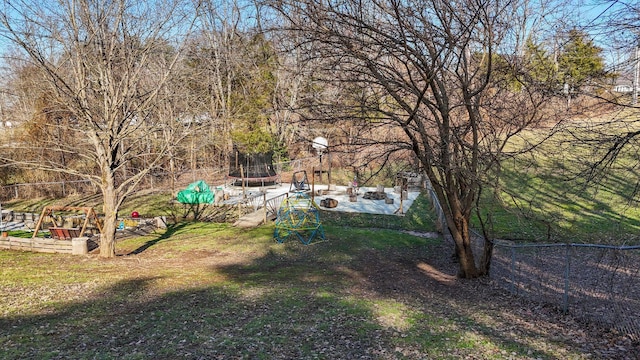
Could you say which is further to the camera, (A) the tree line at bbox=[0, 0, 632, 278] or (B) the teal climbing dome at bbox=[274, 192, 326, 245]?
(B) the teal climbing dome at bbox=[274, 192, 326, 245]

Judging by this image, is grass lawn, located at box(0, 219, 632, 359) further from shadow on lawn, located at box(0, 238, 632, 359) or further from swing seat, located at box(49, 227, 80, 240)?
swing seat, located at box(49, 227, 80, 240)

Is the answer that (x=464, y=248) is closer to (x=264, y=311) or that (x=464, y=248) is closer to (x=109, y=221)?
(x=264, y=311)

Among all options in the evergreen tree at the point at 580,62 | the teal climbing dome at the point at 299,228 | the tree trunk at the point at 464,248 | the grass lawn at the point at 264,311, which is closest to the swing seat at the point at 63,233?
the grass lawn at the point at 264,311

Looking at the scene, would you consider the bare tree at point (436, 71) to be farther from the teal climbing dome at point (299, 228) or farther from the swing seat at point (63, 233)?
the swing seat at point (63, 233)

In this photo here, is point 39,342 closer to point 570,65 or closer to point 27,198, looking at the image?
point 570,65

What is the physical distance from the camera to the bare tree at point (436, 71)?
7012 millimetres

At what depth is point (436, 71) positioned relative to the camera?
23.6ft

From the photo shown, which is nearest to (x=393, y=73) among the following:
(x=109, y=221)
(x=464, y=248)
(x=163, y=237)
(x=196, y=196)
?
(x=464, y=248)

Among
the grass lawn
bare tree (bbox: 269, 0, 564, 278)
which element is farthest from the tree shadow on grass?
bare tree (bbox: 269, 0, 564, 278)

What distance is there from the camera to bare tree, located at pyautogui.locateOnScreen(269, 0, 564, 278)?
701 cm

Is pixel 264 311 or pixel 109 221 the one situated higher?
pixel 109 221

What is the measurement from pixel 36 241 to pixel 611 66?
14.7m

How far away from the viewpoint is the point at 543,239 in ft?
47.3

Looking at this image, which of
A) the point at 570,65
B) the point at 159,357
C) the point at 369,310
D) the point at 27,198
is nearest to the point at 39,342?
the point at 159,357
